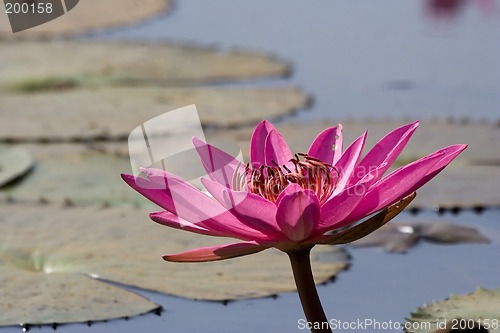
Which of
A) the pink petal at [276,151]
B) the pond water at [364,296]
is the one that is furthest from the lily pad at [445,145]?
the pink petal at [276,151]

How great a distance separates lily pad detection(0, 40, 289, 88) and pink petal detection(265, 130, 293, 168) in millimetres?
1841

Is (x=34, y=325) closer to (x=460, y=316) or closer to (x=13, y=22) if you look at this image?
(x=460, y=316)

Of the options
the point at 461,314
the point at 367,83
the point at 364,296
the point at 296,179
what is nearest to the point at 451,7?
the point at 367,83

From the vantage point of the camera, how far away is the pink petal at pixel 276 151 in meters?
1.24

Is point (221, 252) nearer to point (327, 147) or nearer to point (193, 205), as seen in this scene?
point (193, 205)

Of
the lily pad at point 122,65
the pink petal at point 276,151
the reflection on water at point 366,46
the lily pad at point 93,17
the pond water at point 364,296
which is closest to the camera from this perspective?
the pink petal at point 276,151

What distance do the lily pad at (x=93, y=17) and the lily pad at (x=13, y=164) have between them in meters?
1.43

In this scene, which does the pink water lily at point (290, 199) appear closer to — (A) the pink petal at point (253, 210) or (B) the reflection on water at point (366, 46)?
(A) the pink petal at point (253, 210)

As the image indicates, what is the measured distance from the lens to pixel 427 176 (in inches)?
41.7

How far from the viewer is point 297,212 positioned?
101 centimetres

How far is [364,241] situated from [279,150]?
25.0 inches

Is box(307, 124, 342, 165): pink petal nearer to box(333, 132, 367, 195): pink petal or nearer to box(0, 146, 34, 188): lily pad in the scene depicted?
box(333, 132, 367, 195): pink petal

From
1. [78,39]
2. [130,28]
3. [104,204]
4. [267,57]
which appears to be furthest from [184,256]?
[130,28]

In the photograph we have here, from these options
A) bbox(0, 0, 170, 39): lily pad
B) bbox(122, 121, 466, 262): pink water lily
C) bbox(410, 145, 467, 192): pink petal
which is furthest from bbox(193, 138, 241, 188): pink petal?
bbox(0, 0, 170, 39): lily pad
